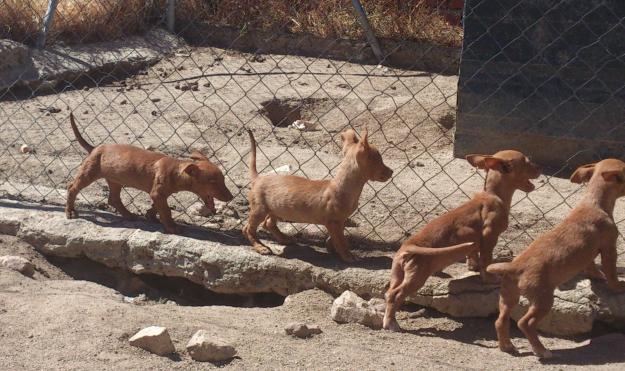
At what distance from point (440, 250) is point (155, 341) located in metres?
1.38

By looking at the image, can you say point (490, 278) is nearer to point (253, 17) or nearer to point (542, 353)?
point (542, 353)

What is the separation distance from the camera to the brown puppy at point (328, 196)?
5203 mm

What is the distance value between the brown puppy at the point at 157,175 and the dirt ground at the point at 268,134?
33 centimetres

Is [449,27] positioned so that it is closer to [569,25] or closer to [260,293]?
[569,25]

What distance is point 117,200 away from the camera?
5895 millimetres

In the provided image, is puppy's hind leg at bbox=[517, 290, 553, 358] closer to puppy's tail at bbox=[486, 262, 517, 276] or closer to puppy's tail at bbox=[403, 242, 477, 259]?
puppy's tail at bbox=[486, 262, 517, 276]

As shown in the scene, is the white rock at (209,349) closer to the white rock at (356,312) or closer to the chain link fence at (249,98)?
the white rock at (356,312)

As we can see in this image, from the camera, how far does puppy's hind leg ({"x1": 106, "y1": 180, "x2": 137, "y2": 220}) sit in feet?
19.2

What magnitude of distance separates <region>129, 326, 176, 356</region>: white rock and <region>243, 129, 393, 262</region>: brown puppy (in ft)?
3.69

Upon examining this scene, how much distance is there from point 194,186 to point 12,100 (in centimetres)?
381

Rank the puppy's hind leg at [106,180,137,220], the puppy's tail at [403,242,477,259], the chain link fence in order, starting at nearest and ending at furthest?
the puppy's tail at [403,242,477,259]
the puppy's hind leg at [106,180,137,220]
the chain link fence

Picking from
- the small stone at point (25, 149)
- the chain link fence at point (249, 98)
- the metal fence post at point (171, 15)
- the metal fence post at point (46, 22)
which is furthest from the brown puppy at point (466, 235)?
the metal fence post at point (171, 15)

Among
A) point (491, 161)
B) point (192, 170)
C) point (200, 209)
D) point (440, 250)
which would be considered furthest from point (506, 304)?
point (200, 209)

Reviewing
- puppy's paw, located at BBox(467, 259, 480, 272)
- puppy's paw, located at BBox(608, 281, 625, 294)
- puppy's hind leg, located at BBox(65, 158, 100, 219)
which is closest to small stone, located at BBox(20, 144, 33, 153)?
puppy's hind leg, located at BBox(65, 158, 100, 219)
